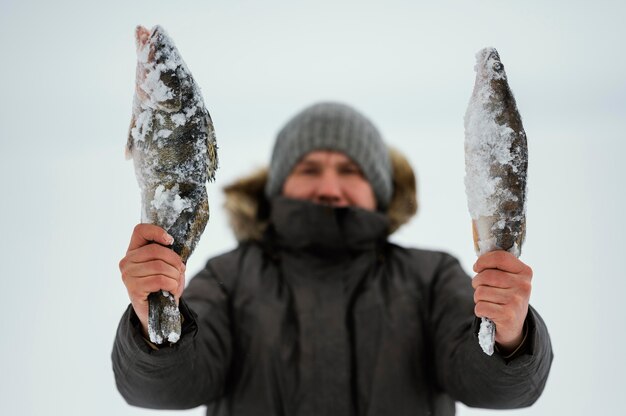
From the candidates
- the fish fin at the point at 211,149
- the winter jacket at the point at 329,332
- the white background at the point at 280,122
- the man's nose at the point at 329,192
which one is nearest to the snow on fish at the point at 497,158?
the winter jacket at the point at 329,332

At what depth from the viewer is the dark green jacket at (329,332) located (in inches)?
64.2

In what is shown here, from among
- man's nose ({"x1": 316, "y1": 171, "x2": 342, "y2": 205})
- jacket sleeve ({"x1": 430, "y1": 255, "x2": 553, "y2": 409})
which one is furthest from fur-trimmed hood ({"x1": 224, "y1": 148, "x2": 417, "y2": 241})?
jacket sleeve ({"x1": 430, "y1": 255, "x2": 553, "y2": 409})

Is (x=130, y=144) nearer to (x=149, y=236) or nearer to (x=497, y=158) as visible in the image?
(x=149, y=236)

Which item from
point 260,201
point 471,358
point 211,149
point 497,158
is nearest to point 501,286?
point 497,158

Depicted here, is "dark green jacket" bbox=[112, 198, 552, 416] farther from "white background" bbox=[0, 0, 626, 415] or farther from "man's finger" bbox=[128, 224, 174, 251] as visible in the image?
"white background" bbox=[0, 0, 626, 415]

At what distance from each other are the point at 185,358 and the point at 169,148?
1.84 ft

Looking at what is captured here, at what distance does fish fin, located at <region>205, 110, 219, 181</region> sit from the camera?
1.18 m

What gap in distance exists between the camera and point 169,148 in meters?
1.15

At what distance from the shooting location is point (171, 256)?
1.17m

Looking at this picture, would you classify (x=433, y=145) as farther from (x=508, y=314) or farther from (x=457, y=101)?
(x=508, y=314)

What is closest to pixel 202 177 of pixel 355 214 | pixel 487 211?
pixel 487 211

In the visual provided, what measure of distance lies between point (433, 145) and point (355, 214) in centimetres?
461

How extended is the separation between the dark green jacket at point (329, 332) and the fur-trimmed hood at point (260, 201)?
9.0 inches

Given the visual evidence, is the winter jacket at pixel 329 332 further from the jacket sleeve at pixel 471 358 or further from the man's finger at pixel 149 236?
the man's finger at pixel 149 236
